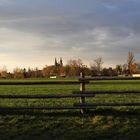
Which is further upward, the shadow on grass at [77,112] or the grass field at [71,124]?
the shadow on grass at [77,112]

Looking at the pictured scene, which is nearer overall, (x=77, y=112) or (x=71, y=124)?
(x=71, y=124)

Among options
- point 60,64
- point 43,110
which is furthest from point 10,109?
point 60,64

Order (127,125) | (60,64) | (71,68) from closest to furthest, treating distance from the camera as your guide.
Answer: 1. (127,125)
2. (71,68)
3. (60,64)

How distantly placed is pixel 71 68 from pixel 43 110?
133 meters

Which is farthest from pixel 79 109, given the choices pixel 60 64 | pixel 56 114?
pixel 60 64

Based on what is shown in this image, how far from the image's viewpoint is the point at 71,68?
486ft

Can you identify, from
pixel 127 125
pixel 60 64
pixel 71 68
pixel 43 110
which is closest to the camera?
pixel 127 125

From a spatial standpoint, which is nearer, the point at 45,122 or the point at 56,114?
the point at 45,122

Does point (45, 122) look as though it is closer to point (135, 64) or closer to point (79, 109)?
point (79, 109)

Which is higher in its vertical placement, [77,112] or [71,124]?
[77,112]

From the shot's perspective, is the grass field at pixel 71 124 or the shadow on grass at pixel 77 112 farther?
the shadow on grass at pixel 77 112

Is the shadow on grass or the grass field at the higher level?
the shadow on grass

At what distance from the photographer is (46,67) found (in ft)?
508

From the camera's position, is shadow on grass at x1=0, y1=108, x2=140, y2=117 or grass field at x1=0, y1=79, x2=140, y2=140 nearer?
grass field at x1=0, y1=79, x2=140, y2=140
